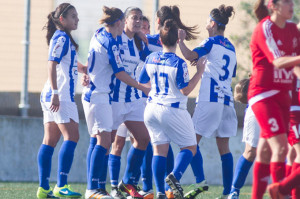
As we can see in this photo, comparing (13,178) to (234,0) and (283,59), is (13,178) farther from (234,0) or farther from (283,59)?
(283,59)

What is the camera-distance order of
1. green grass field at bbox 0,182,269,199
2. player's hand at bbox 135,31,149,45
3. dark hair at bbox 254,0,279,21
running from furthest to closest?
1. green grass field at bbox 0,182,269,199
2. player's hand at bbox 135,31,149,45
3. dark hair at bbox 254,0,279,21

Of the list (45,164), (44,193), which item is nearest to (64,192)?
(44,193)

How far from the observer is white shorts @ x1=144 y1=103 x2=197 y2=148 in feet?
22.9

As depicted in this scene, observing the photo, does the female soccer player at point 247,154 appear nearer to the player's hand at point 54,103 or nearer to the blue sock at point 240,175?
the blue sock at point 240,175

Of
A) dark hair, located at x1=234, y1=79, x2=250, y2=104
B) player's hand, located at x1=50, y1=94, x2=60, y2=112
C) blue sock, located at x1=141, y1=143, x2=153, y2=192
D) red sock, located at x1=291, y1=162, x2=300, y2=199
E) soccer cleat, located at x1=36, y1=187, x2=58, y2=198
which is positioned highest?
dark hair, located at x1=234, y1=79, x2=250, y2=104

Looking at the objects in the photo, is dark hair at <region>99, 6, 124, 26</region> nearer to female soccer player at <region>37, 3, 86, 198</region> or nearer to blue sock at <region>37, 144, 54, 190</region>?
female soccer player at <region>37, 3, 86, 198</region>

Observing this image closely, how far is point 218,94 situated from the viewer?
780 centimetres

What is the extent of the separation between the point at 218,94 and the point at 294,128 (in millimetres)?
1849

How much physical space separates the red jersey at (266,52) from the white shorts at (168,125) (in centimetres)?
137

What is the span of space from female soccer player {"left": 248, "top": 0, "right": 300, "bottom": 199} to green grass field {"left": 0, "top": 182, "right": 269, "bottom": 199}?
2.84 m

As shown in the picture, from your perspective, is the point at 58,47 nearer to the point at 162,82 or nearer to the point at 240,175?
the point at 162,82

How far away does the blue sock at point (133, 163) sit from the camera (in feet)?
25.6

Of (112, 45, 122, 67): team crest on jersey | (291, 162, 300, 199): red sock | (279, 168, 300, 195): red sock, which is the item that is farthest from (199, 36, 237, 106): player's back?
(279, 168, 300, 195): red sock

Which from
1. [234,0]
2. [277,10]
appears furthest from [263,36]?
[234,0]
